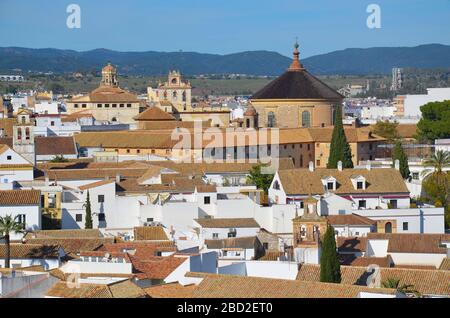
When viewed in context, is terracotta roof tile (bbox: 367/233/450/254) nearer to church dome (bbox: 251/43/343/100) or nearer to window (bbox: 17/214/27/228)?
window (bbox: 17/214/27/228)

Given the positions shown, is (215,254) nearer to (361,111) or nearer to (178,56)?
(361,111)

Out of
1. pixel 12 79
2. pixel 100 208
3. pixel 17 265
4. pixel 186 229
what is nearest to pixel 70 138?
pixel 100 208

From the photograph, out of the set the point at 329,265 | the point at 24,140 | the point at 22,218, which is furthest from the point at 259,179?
the point at 329,265

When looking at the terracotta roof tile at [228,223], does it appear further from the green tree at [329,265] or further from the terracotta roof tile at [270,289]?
the terracotta roof tile at [270,289]

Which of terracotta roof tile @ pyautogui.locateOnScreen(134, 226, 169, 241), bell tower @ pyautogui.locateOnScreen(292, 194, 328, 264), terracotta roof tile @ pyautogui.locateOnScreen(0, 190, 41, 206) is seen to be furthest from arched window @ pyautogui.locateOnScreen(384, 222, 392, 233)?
terracotta roof tile @ pyautogui.locateOnScreen(0, 190, 41, 206)

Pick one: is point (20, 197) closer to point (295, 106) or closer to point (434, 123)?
point (295, 106)

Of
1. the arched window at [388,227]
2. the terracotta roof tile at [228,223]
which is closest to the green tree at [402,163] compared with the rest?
the arched window at [388,227]
